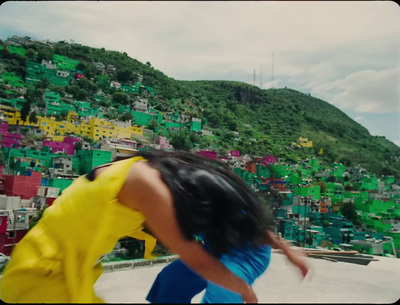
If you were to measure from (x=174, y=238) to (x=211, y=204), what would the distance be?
8 cm

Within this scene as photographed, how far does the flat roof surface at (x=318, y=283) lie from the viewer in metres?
3.89

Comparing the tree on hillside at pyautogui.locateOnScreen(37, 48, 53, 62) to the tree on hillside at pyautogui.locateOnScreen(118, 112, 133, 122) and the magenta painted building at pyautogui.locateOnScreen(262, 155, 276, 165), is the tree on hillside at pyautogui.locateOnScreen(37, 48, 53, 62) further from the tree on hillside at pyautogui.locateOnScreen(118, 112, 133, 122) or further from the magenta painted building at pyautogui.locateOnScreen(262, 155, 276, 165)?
the magenta painted building at pyautogui.locateOnScreen(262, 155, 276, 165)

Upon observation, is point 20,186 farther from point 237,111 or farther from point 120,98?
point 237,111

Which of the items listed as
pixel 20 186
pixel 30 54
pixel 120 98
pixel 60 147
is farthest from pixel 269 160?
pixel 30 54

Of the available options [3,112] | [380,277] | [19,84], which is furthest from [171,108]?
[380,277]

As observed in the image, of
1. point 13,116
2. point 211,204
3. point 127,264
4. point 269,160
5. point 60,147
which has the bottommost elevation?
point 127,264

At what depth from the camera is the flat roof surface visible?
3889mm

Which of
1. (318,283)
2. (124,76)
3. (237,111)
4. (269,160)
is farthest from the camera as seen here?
(237,111)

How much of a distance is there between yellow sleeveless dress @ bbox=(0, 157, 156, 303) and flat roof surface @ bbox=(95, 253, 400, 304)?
2996 mm

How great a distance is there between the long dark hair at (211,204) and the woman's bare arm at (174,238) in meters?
0.01

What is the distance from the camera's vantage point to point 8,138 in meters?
18.3

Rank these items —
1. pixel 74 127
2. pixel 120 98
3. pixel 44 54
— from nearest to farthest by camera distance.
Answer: pixel 74 127 < pixel 120 98 < pixel 44 54

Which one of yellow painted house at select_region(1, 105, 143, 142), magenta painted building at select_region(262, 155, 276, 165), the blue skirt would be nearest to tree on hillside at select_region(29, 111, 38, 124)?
yellow painted house at select_region(1, 105, 143, 142)

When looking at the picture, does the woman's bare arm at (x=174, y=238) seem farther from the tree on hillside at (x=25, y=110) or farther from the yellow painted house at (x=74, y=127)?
A: the tree on hillside at (x=25, y=110)
